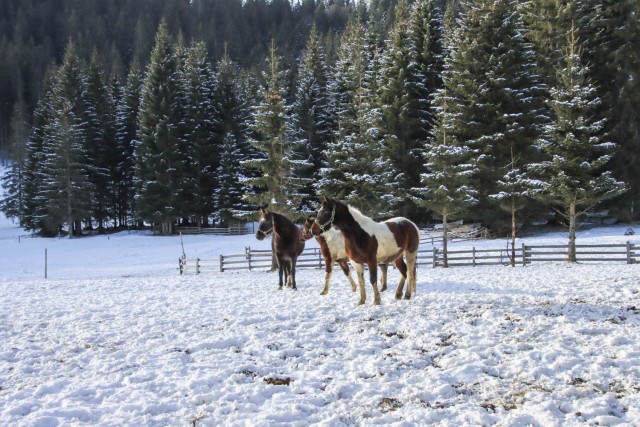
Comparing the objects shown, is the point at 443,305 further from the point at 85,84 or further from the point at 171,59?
the point at 85,84

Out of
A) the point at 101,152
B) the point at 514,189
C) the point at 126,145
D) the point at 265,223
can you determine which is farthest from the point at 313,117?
the point at 265,223

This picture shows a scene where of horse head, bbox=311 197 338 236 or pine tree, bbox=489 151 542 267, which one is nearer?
horse head, bbox=311 197 338 236

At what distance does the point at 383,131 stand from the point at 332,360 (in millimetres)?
32453

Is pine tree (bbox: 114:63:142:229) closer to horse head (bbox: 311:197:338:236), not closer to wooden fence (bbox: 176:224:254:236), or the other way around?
wooden fence (bbox: 176:224:254:236)

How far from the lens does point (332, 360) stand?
6008 mm

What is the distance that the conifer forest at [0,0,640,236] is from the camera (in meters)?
23.9

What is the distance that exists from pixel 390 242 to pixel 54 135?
44104 millimetres

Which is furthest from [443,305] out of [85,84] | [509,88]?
[85,84]

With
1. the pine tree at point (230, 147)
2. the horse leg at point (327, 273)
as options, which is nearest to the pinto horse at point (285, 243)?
the horse leg at point (327, 273)

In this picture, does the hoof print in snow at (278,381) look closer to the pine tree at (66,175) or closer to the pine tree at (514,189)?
the pine tree at (514,189)

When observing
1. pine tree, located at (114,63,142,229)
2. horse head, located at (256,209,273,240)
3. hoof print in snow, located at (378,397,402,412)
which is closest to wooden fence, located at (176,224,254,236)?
pine tree, located at (114,63,142,229)

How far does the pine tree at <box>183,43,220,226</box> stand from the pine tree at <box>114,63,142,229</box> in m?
6.77

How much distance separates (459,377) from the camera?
5266 mm

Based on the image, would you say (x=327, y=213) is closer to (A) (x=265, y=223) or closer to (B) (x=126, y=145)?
(A) (x=265, y=223)
